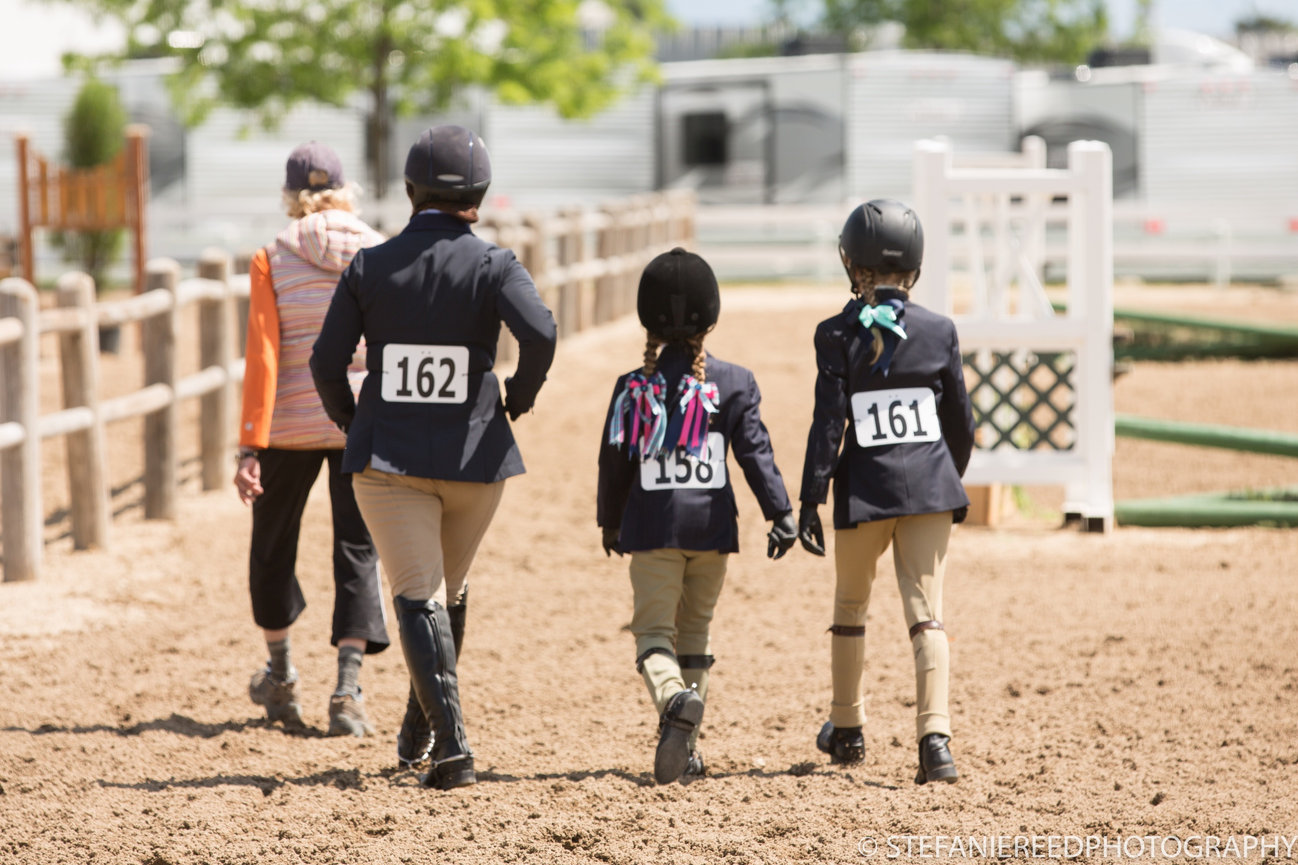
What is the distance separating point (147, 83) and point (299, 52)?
147 inches

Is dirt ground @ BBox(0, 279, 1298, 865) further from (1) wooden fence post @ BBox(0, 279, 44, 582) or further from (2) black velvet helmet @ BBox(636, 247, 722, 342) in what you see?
(2) black velvet helmet @ BBox(636, 247, 722, 342)

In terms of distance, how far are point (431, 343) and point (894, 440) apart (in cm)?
124

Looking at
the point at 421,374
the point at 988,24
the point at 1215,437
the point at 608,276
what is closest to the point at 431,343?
the point at 421,374

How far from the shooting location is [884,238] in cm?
430

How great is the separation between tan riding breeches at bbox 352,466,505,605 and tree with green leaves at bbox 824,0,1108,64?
1358 inches

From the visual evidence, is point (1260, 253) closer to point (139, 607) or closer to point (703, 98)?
point (703, 98)

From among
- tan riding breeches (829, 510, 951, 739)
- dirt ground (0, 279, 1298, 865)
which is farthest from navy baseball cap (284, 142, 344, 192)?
tan riding breeches (829, 510, 951, 739)

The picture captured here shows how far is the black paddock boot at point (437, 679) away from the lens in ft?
13.5

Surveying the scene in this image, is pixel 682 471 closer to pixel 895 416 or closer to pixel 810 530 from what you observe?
pixel 810 530

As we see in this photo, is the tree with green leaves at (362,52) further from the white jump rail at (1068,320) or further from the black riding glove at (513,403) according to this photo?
the black riding glove at (513,403)

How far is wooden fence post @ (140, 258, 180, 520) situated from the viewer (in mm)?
8258

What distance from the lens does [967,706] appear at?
5.15 meters

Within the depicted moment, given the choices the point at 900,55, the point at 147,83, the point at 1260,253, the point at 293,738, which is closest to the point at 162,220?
the point at 147,83

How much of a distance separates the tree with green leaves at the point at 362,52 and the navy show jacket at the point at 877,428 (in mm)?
15334
